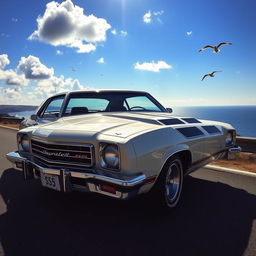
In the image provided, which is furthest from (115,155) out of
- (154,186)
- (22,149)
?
(22,149)

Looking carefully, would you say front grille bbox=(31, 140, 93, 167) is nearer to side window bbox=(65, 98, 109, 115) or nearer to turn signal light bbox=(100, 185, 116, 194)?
turn signal light bbox=(100, 185, 116, 194)

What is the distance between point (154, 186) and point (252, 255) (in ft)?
3.55

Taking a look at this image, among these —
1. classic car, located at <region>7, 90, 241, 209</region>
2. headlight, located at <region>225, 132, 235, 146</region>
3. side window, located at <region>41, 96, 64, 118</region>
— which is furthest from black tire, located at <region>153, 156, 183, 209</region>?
side window, located at <region>41, 96, 64, 118</region>

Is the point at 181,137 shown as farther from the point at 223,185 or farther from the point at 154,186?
the point at 223,185

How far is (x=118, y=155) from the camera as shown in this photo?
232cm

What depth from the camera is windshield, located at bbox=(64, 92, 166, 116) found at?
153 inches

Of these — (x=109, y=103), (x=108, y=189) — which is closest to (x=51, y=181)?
(x=108, y=189)

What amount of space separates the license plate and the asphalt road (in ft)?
1.44

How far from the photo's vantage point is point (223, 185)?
3.98m

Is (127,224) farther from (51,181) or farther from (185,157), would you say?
(185,157)

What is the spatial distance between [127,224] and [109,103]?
216cm

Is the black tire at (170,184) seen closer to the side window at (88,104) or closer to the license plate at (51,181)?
the license plate at (51,181)

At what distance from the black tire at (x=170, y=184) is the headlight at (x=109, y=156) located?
0.58 m

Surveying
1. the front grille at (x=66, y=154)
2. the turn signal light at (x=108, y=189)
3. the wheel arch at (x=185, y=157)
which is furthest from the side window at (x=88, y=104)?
the turn signal light at (x=108, y=189)
